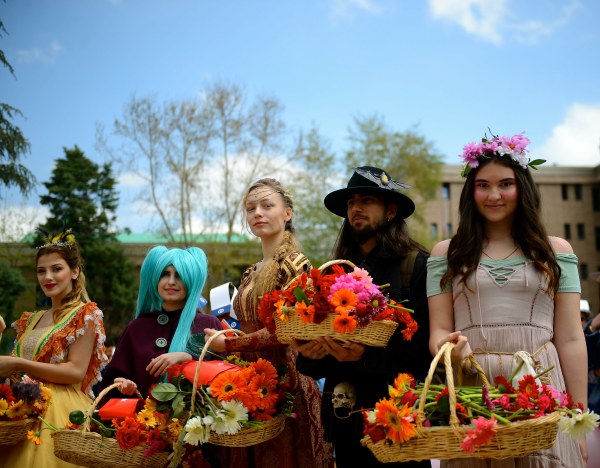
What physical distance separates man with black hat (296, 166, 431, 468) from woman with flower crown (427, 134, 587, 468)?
211 millimetres

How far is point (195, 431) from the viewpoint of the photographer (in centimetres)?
294

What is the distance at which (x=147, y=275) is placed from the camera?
416 centimetres

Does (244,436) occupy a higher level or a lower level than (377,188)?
lower

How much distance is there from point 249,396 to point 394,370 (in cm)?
75

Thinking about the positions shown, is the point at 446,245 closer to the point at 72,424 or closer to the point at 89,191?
the point at 72,424

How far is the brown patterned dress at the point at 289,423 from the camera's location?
3467 mm

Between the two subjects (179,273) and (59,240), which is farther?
(59,240)

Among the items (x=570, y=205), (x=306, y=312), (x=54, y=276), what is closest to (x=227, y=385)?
(x=306, y=312)

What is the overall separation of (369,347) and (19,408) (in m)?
2.21

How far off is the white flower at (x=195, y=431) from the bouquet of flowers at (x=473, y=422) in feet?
2.80

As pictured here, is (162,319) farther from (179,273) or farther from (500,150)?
(500,150)

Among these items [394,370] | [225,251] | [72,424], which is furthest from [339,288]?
[225,251]

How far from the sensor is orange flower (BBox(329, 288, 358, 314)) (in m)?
2.68

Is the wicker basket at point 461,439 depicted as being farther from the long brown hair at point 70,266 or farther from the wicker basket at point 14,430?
the long brown hair at point 70,266
